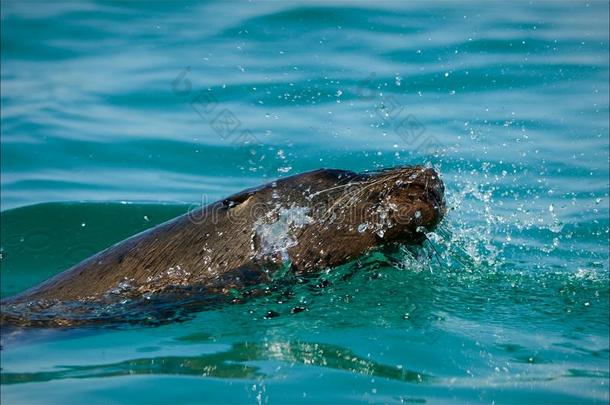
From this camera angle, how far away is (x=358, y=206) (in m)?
5.96

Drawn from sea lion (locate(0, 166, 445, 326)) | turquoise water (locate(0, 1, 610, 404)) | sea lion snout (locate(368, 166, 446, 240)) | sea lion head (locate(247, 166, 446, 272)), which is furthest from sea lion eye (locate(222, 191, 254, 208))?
sea lion snout (locate(368, 166, 446, 240))

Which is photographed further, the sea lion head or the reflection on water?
the sea lion head

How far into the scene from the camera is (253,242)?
6.10 meters

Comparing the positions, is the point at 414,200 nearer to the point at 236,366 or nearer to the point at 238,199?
the point at 238,199

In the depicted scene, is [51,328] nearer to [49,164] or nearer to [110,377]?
[110,377]

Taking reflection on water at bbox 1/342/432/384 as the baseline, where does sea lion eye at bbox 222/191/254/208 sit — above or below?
above

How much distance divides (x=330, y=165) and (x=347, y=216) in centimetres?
362

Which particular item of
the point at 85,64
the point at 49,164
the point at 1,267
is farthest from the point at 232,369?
the point at 85,64

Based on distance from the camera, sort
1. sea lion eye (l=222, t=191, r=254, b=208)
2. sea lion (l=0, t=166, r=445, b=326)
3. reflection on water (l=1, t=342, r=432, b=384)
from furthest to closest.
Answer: sea lion eye (l=222, t=191, r=254, b=208), sea lion (l=0, t=166, r=445, b=326), reflection on water (l=1, t=342, r=432, b=384)

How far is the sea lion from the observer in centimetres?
592

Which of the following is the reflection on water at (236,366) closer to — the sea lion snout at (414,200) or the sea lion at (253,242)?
the sea lion at (253,242)

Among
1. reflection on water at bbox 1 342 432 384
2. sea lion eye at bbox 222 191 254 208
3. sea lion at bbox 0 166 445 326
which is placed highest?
sea lion eye at bbox 222 191 254 208

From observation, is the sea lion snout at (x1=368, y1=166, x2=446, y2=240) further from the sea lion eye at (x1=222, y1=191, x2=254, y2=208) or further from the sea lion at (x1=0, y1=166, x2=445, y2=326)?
the sea lion eye at (x1=222, y1=191, x2=254, y2=208)

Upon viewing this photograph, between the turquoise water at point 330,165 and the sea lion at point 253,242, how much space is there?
156 mm
